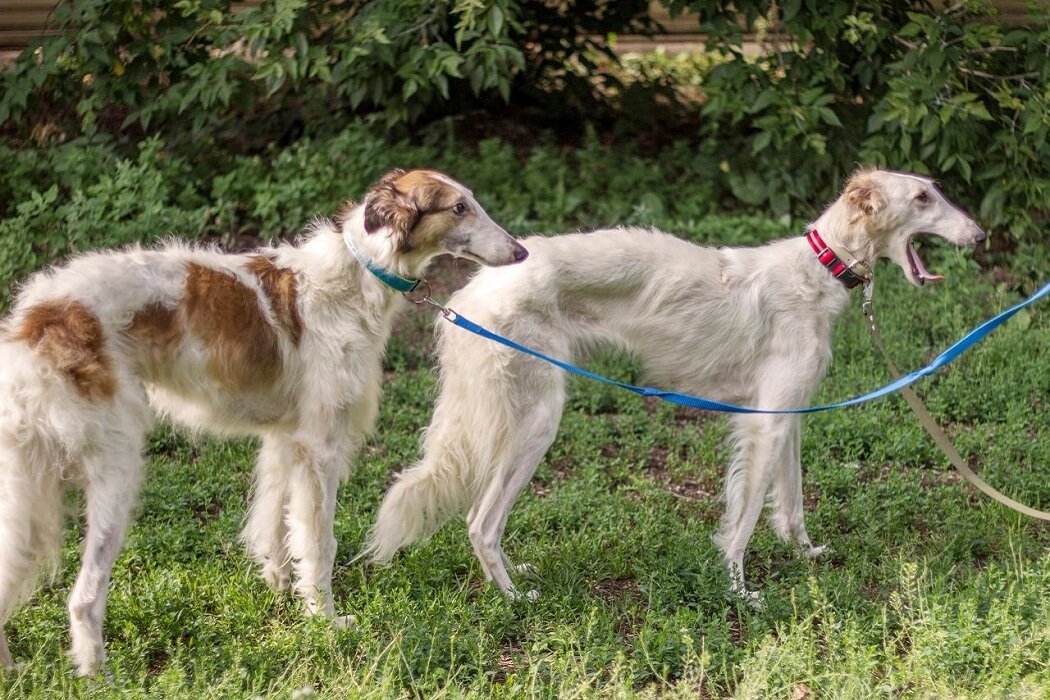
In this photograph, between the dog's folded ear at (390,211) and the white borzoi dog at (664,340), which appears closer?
the dog's folded ear at (390,211)

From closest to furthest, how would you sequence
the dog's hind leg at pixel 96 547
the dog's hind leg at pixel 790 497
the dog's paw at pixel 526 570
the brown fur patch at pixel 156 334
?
the dog's hind leg at pixel 96 547 < the brown fur patch at pixel 156 334 < the dog's paw at pixel 526 570 < the dog's hind leg at pixel 790 497

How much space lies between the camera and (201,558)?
4.87 metres

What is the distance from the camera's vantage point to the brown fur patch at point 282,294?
4.36 m

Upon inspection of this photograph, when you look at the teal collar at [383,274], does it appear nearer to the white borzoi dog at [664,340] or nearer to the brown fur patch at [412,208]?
the brown fur patch at [412,208]

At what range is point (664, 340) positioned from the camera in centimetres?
507

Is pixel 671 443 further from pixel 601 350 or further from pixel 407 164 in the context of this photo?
pixel 407 164

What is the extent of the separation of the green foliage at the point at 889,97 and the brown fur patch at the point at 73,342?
499 cm

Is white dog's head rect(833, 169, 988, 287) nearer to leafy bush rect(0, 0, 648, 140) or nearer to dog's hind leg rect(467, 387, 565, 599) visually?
dog's hind leg rect(467, 387, 565, 599)

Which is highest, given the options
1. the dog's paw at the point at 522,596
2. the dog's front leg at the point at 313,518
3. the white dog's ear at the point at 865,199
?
the white dog's ear at the point at 865,199

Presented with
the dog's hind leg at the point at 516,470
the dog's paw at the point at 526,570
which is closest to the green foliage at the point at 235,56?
the dog's hind leg at the point at 516,470

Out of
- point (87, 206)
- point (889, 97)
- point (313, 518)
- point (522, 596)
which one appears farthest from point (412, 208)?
point (889, 97)

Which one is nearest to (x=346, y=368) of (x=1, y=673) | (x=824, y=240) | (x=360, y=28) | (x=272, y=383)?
(x=272, y=383)

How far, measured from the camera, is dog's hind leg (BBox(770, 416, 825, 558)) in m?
5.13

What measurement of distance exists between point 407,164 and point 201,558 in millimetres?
4019
